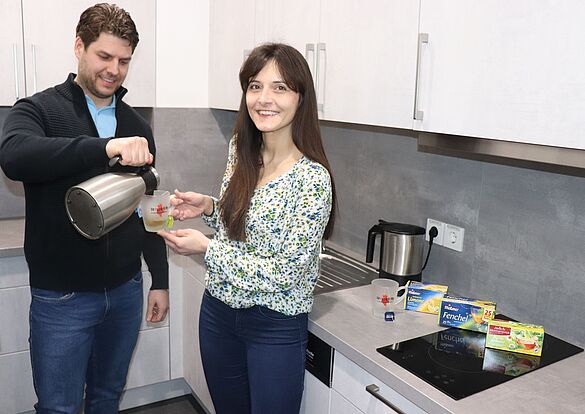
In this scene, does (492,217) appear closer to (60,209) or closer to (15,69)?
(60,209)

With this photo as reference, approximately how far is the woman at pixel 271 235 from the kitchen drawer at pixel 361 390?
0.11 metres

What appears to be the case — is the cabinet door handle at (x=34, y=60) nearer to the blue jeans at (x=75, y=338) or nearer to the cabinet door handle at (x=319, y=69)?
the blue jeans at (x=75, y=338)

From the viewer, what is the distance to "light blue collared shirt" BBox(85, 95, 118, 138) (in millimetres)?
1725

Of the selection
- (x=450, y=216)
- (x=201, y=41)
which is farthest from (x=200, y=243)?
(x=201, y=41)

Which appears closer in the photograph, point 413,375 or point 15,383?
point 413,375

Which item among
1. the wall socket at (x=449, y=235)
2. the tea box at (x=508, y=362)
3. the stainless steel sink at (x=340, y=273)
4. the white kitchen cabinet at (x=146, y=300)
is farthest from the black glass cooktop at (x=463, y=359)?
the white kitchen cabinet at (x=146, y=300)

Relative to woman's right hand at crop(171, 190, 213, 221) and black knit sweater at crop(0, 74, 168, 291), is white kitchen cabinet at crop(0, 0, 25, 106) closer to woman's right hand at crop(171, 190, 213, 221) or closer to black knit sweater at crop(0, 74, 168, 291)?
black knit sweater at crop(0, 74, 168, 291)

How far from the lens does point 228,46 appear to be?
2607 mm

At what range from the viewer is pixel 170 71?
273 centimetres

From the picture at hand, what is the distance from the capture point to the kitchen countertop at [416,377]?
125 centimetres

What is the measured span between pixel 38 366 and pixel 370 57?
4.49 feet

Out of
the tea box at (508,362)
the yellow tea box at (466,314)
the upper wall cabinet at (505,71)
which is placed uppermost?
the upper wall cabinet at (505,71)

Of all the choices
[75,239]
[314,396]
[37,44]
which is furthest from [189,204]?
[37,44]

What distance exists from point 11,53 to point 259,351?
1616 mm
